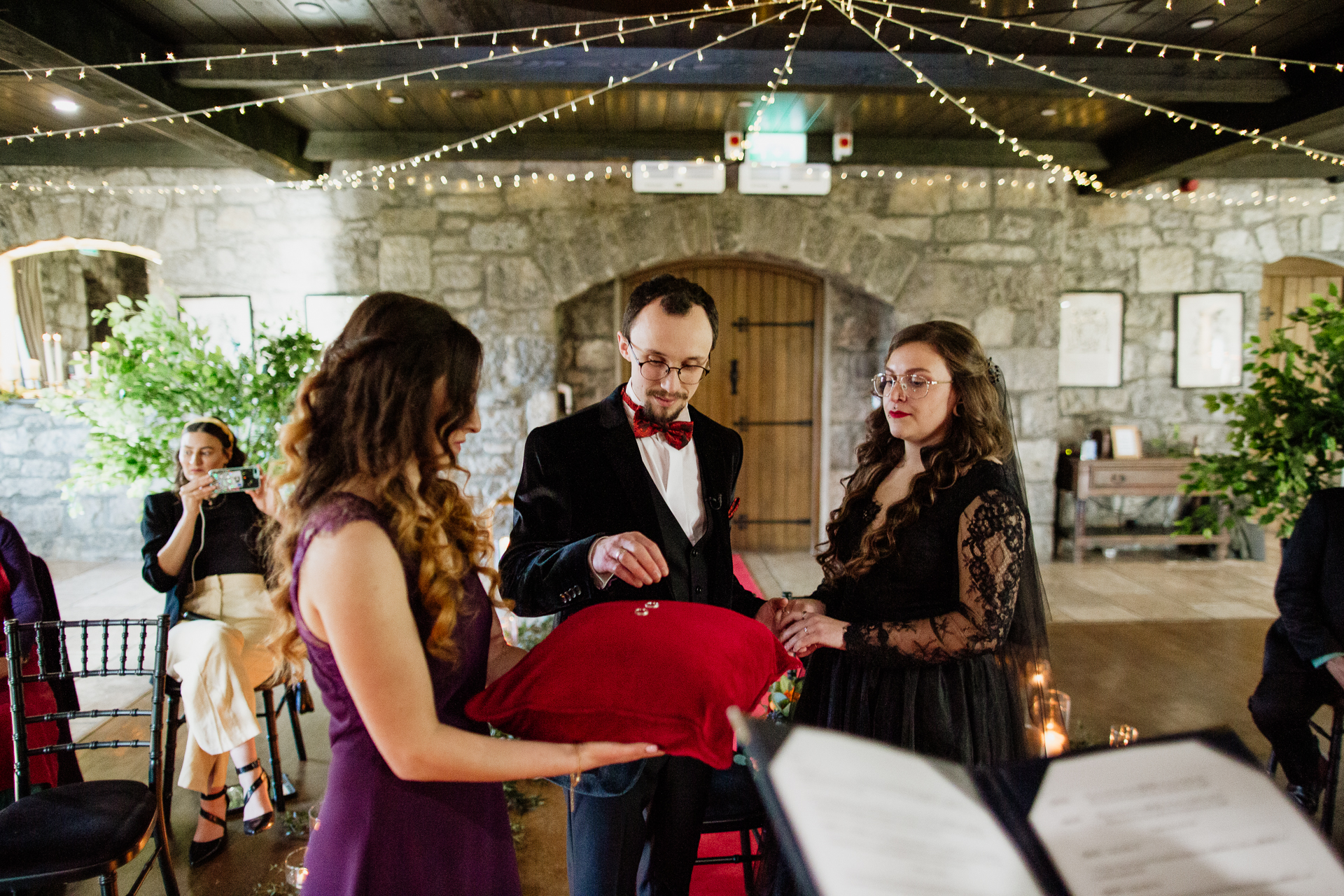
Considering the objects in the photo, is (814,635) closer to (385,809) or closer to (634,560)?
(634,560)

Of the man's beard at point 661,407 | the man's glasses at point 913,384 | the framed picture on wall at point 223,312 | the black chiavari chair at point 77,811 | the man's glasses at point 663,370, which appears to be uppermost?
the framed picture on wall at point 223,312

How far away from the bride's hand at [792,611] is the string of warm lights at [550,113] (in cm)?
248

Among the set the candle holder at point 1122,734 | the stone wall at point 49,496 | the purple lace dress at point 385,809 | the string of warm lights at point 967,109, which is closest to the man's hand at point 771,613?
the purple lace dress at point 385,809

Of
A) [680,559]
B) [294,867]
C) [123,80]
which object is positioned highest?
[123,80]

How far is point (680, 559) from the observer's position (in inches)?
60.9

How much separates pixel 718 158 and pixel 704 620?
450cm

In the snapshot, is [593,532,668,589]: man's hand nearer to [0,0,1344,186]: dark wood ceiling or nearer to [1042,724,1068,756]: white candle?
[1042,724,1068,756]: white candle

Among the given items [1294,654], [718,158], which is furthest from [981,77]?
[1294,654]

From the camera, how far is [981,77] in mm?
3717

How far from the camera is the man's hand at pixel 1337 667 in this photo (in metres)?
2.24

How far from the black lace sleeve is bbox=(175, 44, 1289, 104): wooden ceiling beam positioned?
119 inches

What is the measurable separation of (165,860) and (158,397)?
66.9 inches

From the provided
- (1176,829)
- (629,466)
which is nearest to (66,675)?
(629,466)

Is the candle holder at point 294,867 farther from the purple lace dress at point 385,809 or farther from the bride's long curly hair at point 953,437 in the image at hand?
the bride's long curly hair at point 953,437
